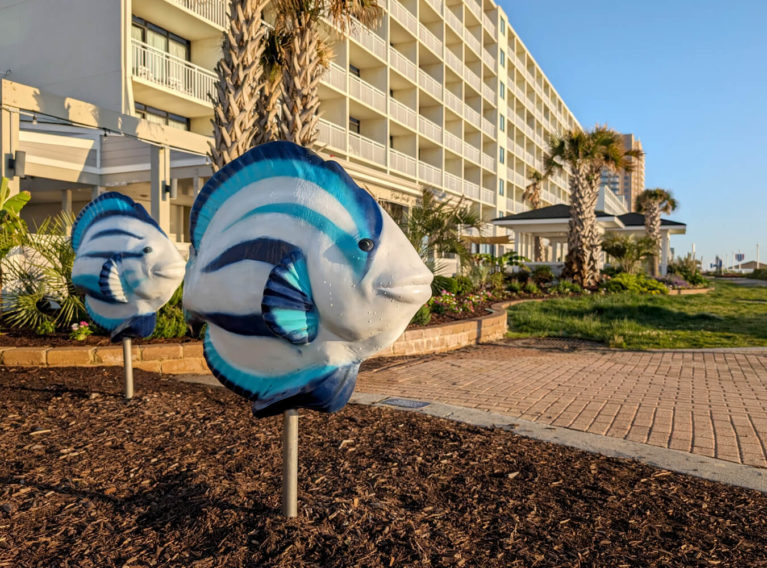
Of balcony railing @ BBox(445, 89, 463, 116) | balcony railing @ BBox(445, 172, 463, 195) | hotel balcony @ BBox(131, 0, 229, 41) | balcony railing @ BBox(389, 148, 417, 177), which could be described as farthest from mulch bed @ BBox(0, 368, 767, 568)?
balcony railing @ BBox(445, 89, 463, 116)

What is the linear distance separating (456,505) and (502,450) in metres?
0.94

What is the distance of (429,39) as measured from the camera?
26172 mm

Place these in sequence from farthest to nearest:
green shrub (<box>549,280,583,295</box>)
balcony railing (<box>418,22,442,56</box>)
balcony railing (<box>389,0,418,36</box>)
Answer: balcony railing (<box>418,22,442,56</box>)
balcony railing (<box>389,0,418,36</box>)
green shrub (<box>549,280,583,295</box>)

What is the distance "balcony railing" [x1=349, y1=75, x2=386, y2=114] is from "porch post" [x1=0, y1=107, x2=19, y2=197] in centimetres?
1438

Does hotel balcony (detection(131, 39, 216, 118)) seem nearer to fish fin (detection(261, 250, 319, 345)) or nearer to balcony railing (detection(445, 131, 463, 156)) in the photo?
fish fin (detection(261, 250, 319, 345))

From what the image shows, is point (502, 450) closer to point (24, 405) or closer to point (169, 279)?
point (169, 279)

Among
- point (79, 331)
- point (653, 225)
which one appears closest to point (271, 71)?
point (79, 331)

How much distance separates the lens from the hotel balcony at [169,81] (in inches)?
513

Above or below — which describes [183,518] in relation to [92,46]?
below

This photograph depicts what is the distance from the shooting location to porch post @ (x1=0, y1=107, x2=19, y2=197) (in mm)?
7316

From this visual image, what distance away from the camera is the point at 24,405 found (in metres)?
3.98

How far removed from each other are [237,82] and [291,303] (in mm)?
6841

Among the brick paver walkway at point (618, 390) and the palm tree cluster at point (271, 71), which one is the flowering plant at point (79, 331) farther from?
the brick paver walkway at point (618, 390)

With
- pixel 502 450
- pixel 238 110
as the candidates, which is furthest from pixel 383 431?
pixel 238 110
